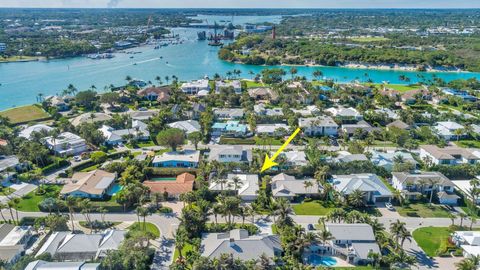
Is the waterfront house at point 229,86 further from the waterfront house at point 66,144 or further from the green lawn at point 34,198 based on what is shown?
the green lawn at point 34,198

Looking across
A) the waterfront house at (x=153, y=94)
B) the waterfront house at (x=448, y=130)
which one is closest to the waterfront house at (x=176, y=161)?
the waterfront house at (x=153, y=94)

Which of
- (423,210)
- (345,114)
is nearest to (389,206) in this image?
(423,210)

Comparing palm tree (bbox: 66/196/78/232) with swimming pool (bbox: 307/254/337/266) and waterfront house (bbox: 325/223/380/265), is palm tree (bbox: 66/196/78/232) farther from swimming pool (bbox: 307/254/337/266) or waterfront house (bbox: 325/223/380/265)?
waterfront house (bbox: 325/223/380/265)

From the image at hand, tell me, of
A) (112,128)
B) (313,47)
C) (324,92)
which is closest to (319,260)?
(112,128)

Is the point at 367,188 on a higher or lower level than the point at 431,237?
higher

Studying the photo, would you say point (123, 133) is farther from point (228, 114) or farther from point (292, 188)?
point (292, 188)

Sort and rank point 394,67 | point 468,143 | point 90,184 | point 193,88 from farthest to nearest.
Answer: point 394,67 < point 193,88 < point 468,143 < point 90,184

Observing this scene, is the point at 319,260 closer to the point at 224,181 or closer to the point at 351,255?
the point at 351,255
